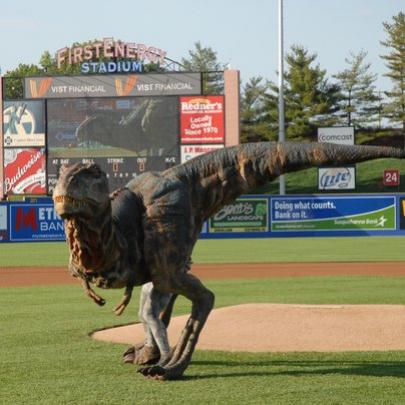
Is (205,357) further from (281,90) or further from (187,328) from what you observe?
(281,90)

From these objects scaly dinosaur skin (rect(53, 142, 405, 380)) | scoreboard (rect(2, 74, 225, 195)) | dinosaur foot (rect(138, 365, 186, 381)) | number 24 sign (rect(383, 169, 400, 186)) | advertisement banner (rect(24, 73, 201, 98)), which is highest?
advertisement banner (rect(24, 73, 201, 98))

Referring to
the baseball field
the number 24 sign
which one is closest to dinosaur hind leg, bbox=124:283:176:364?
the baseball field

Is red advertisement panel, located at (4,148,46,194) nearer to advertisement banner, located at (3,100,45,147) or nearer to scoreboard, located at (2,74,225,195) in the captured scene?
scoreboard, located at (2,74,225,195)

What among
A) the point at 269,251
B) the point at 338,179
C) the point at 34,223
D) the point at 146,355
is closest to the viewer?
Answer: the point at 146,355

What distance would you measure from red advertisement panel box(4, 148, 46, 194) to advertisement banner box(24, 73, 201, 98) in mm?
2726

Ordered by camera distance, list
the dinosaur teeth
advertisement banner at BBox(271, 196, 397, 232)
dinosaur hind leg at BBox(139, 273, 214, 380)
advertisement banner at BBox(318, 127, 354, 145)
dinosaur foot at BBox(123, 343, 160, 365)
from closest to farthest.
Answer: the dinosaur teeth, dinosaur hind leg at BBox(139, 273, 214, 380), dinosaur foot at BBox(123, 343, 160, 365), advertisement banner at BBox(271, 196, 397, 232), advertisement banner at BBox(318, 127, 354, 145)

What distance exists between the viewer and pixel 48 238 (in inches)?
1189

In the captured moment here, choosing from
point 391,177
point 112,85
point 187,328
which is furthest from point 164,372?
point 391,177

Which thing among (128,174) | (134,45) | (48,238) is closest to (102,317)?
(48,238)

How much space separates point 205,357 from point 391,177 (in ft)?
141

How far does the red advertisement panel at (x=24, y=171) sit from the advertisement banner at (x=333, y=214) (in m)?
12.9

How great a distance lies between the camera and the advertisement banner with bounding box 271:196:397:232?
102 ft

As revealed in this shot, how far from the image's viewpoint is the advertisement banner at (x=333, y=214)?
30969 millimetres

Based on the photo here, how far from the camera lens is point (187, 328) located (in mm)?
7711
